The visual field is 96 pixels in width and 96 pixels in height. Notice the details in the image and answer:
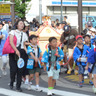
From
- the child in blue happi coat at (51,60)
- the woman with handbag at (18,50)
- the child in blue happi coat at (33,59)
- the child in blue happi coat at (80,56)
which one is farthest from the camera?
the child in blue happi coat at (80,56)

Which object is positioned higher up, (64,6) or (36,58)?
(64,6)

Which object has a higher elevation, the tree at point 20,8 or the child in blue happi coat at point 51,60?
the tree at point 20,8

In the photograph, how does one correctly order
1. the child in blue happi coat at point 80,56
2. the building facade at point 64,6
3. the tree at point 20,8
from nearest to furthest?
the child in blue happi coat at point 80,56
the tree at point 20,8
the building facade at point 64,6

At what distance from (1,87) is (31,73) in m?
1.07

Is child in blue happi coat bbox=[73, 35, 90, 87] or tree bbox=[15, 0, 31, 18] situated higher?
tree bbox=[15, 0, 31, 18]

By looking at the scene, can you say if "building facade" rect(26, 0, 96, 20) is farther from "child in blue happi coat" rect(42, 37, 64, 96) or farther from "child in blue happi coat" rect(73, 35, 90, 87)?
"child in blue happi coat" rect(42, 37, 64, 96)

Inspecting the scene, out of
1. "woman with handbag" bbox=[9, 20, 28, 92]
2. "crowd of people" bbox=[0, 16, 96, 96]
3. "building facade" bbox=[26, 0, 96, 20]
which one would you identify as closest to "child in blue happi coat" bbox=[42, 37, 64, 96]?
"crowd of people" bbox=[0, 16, 96, 96]

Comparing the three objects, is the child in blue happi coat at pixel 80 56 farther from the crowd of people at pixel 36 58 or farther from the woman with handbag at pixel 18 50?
the woman with handbag at pixel 18 50

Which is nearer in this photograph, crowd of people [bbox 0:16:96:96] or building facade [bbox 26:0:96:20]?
crowd of people [bbox 0:16:96:96]

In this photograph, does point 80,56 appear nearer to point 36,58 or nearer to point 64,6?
point 36,58

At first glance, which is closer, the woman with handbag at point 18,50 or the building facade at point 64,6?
the woman with handbag at point 18,50

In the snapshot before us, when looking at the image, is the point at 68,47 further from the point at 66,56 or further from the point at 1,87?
the point at 1,87

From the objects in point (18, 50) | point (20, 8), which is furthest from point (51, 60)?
point (20, 8)

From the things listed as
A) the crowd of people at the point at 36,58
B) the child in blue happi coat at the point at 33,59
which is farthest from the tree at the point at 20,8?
the child in blue happi coat at the point at 33,59
